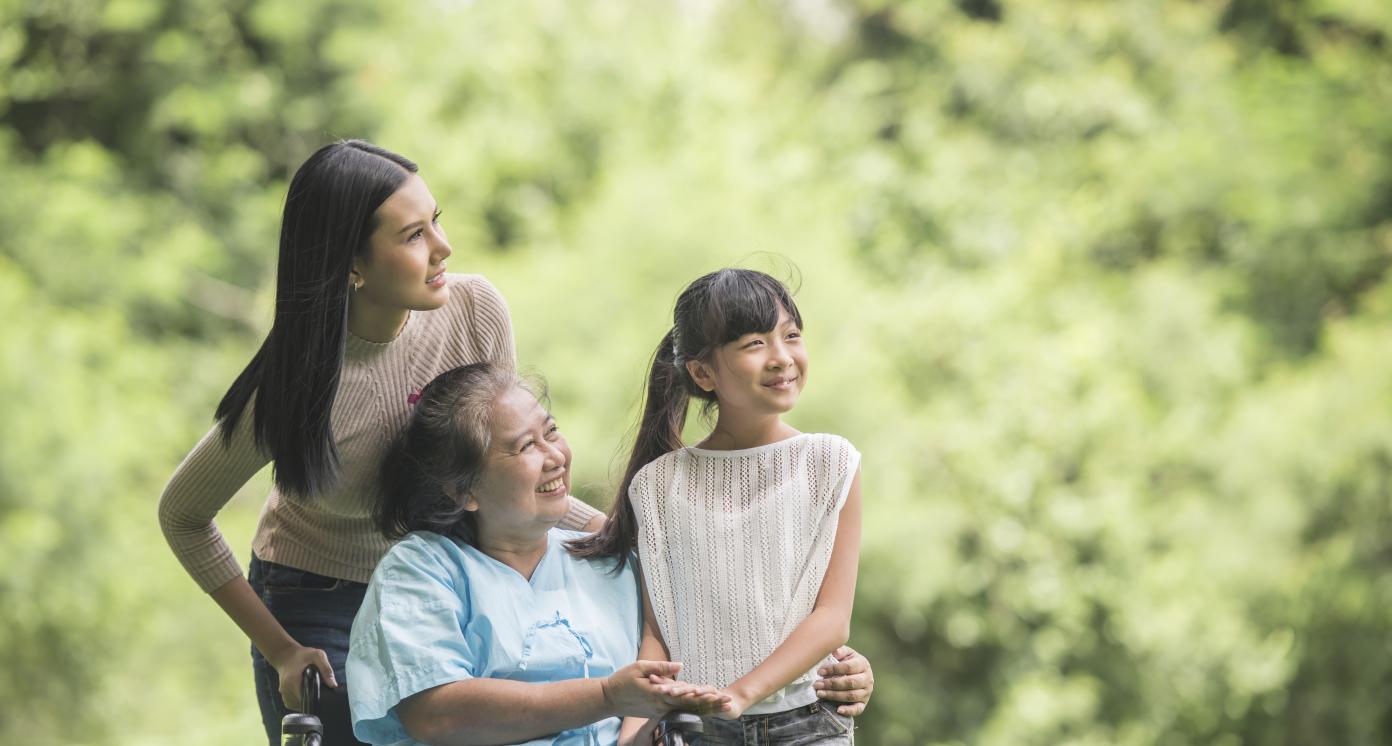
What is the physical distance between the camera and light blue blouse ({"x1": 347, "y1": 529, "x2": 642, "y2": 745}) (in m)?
2.11

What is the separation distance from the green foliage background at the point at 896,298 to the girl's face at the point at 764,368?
17.6ft

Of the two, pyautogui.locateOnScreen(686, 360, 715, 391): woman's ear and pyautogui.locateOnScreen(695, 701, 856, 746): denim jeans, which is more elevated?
pyautogui.locateOnScreen(686, 360, 715, 391): woman's ear

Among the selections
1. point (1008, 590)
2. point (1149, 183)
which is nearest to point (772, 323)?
point (1008, 590)

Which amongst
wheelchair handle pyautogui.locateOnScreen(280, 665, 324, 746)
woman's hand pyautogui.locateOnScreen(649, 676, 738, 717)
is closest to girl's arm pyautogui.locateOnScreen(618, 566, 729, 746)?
woman's hand pyautogui.locateOnScreen(649, 676, 738, 717)

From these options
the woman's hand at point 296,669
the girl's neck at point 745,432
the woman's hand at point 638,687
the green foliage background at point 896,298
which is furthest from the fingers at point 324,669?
the green foliage background at point 896,298

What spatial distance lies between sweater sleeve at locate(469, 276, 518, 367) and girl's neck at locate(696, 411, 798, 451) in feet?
1.33

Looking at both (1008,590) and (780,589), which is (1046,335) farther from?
(780,589)

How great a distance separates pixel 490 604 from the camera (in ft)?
7.25

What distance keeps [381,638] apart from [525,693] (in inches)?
8.7

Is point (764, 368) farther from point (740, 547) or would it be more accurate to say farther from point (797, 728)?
point (797, 728)

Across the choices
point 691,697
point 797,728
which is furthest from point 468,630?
point 797,728

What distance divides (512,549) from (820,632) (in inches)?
18.7

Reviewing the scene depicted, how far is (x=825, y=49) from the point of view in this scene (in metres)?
14.6

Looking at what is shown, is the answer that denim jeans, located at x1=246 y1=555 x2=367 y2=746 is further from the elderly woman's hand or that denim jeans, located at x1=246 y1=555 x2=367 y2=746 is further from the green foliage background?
the green foliage background
